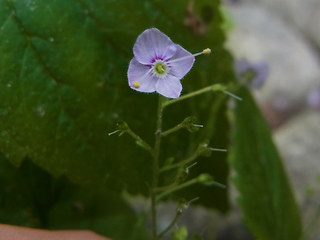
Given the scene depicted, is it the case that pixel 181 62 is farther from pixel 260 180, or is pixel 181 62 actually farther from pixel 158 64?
pixel 260 180

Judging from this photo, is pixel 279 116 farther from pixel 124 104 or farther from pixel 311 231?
pixel 124 104

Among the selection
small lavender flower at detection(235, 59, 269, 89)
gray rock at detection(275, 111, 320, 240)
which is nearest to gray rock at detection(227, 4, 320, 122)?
gray rock at detection(275, 111, 320, 240)

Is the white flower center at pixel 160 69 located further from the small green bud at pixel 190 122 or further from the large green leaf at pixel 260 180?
the large green leaf at pixel 260 180

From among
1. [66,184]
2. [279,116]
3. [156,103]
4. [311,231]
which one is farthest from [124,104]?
[279,116]

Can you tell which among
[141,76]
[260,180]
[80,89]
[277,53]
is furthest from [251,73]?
[277,53]

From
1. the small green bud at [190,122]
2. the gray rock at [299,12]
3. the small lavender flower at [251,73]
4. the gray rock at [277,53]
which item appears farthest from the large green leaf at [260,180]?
the gray rock at [299,12]

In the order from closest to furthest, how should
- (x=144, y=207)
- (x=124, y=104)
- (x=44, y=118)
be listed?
1. (x=44, y=118)
2. (x=124, y=104)
3. (x=144, y=207)
